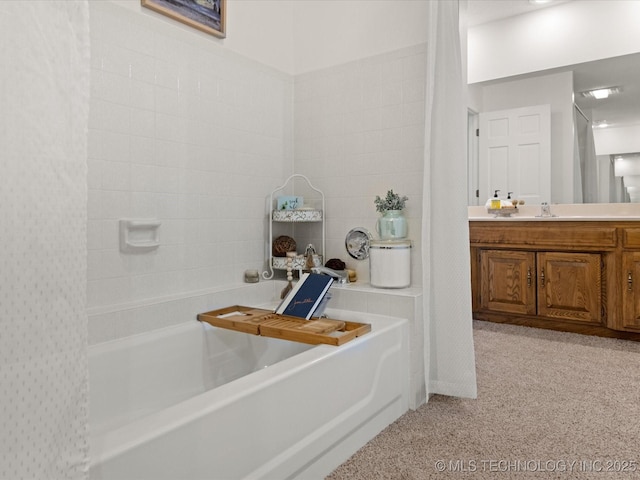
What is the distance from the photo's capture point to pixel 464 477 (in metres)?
1.55

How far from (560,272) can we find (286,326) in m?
2.42

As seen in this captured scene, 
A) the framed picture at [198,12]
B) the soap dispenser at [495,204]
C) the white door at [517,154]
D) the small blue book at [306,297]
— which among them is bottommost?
the small blue book at [306,297]

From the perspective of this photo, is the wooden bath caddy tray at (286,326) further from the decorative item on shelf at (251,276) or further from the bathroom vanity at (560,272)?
Result: the bathroom vanity at (560,272)

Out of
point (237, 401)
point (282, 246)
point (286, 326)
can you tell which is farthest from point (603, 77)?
point (237, 401)

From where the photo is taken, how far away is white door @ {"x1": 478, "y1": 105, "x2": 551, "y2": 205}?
4020mm

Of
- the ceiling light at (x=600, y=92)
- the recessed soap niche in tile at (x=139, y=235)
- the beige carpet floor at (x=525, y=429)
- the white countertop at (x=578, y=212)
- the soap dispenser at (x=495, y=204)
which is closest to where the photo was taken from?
the beige carpet floor at (x=525, y=429)

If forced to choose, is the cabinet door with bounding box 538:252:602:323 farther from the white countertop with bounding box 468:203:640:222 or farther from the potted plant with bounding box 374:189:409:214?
the potted plant with bounding box 374:189:409:214

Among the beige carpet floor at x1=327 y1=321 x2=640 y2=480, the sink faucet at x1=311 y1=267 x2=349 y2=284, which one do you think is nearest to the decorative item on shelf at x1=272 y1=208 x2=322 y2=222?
the sink faucet at x1=311 y1=267 x2=349 y2=284

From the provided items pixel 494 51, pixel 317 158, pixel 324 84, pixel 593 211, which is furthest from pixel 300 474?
pixel 494 51

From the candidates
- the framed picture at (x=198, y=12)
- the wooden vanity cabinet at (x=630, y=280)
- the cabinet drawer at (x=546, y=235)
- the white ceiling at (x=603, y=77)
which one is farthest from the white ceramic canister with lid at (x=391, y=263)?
the white ceiling at (x=603, y=77)

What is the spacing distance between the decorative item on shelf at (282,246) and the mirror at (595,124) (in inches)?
100

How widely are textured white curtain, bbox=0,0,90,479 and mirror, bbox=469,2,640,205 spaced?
12.9 feet

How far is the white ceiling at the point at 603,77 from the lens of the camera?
3650mm

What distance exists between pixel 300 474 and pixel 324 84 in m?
2.06
